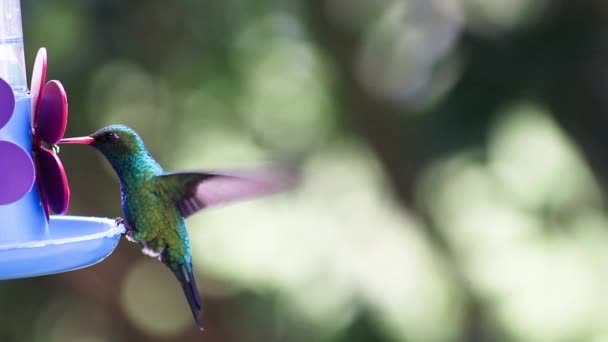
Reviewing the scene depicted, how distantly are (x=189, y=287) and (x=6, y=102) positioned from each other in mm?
763

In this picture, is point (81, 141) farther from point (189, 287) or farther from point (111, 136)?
point (189, 287)

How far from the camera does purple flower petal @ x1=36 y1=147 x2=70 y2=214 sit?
2.52 metres

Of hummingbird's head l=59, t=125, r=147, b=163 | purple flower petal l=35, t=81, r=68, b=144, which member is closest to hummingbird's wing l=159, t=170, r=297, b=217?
hummingbird's head l=59, t=125, r=147, b=163

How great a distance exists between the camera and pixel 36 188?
2658mm

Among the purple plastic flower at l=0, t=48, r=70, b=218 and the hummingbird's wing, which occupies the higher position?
the purple plastic flower at l=0, t=48, r=70, b=218

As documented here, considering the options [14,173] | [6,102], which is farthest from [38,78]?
[14,173]

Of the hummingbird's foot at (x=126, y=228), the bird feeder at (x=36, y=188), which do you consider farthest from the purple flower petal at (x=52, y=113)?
the hummingbird's foot at (x=126, y=228)

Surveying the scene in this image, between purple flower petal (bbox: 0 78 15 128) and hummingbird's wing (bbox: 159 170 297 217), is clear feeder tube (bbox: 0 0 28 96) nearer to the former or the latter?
purple flower petal (bbox: 0 78 15 128)

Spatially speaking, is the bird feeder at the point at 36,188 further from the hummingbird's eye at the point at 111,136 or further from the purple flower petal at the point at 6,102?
the hummingbird's eye at the point at 111,136

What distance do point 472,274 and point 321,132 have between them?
53.5 inches

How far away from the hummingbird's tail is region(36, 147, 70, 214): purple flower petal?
0.42 metres

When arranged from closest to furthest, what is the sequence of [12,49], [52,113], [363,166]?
[52,113]
[12,49]
[363,166]

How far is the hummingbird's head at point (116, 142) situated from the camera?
106 inches

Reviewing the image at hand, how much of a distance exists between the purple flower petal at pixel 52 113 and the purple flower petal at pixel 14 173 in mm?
208
